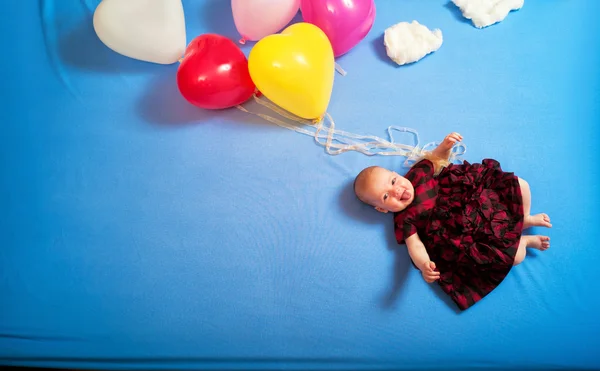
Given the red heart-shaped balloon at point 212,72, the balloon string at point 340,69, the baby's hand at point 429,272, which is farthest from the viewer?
the balloon string at point 340,69

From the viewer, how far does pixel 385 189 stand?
41.3 inches

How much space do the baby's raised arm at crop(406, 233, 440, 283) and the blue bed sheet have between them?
6 centimetres

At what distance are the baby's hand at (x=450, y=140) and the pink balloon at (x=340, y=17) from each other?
1.36 ft

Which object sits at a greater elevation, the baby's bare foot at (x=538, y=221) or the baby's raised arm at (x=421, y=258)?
the baby's bare foot at (x=538, y=221)

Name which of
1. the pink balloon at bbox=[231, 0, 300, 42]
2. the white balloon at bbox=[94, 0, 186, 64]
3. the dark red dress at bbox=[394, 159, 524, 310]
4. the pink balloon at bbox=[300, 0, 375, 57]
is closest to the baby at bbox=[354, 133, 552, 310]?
the dark red dress at bbox=[394, 159, 524, 310]

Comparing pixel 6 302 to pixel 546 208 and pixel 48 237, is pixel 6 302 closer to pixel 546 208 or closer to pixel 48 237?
pixel 48 237

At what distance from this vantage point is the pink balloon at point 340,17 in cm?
113

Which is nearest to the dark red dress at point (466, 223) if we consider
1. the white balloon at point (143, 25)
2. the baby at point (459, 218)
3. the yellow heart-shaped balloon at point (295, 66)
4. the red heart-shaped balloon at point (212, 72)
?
the baby at point (459, 218)

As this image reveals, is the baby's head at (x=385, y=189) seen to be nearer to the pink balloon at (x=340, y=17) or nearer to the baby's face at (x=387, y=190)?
the baby's face at (x=387, y=190)

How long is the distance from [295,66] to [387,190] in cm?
41

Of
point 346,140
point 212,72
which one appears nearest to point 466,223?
point 346,140

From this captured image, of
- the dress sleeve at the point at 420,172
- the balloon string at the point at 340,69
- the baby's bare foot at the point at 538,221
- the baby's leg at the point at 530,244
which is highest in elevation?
the balloon string at the point at 340,69

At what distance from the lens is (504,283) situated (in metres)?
1.10

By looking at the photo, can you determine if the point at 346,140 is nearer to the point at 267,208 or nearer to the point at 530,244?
the point at 267,208
